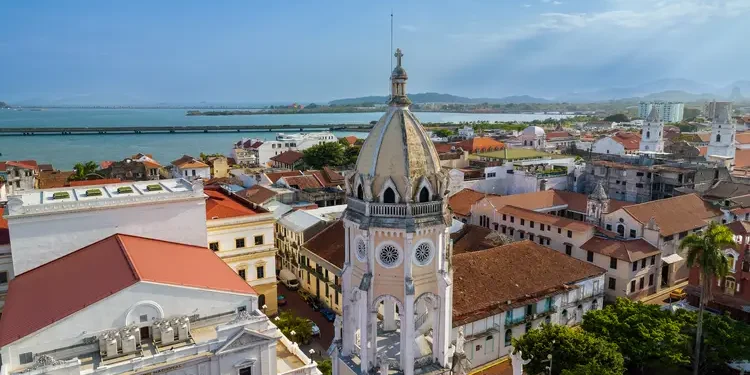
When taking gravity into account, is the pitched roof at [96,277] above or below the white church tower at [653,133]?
below

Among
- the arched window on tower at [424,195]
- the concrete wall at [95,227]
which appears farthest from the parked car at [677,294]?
the concrete wall at [95,227]

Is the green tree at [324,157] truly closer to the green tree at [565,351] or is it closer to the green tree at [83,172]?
the green tree at [83,172]

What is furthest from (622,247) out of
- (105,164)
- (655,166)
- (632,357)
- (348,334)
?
(105,164)

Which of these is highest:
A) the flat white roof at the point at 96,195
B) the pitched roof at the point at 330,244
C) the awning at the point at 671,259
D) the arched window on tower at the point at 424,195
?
the arched window on tower at the point at 424,195

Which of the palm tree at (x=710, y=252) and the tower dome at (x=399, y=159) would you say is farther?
the palm tree at (x=710, y=252)

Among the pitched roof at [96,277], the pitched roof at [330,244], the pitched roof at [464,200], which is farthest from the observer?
the pitched roof at [464,200]

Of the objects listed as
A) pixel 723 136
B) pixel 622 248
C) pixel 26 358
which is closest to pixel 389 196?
pixel 26 358

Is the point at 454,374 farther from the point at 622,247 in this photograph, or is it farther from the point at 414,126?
the point at 622,247

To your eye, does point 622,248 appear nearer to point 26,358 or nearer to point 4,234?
point 26,358
